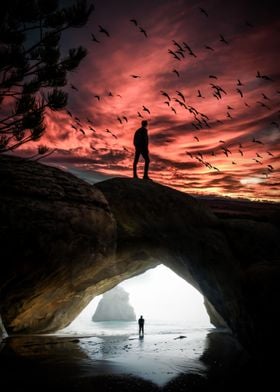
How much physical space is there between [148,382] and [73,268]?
7.45 metres

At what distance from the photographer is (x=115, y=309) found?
146 metres

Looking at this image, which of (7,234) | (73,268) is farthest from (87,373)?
(73,268)

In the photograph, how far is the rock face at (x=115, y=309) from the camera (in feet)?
474

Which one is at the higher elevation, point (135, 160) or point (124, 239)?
point (135, 160)

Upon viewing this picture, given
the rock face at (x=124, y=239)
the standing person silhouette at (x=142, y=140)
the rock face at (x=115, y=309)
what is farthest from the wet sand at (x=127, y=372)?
the rock face at (x=115, y=309)

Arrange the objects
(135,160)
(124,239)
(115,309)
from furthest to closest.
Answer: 1. (115,309)
2. (135,160)
3. (124,239)

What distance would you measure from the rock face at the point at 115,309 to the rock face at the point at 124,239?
13770 cm

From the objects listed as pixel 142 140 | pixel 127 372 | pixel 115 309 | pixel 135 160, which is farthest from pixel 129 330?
pixel 115 309

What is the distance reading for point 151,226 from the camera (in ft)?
45.6

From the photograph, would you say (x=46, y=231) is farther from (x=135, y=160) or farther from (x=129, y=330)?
(x=129, y=330)

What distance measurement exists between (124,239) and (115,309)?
14255cm

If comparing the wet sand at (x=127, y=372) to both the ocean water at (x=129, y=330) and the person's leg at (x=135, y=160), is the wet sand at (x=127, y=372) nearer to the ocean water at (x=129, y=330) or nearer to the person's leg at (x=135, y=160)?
the person's leg at (x=135, y=160)

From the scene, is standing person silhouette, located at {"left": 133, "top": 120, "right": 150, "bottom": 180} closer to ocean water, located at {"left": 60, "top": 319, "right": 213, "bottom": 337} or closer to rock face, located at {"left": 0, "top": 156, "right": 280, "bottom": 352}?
rock face, located at {"left": 0, "top": 156, "right": 280, "bottom": 352}

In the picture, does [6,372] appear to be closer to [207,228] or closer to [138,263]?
[207,228]
